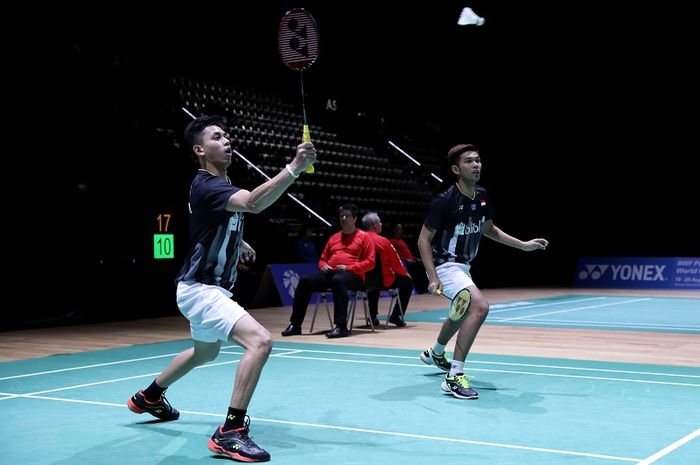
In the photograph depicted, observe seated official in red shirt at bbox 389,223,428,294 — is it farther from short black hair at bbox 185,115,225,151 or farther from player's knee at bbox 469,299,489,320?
short black hair at bbox 185,115,225,151

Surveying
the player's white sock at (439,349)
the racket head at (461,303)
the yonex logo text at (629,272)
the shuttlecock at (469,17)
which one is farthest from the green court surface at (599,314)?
the shuttlecock at (469,17)

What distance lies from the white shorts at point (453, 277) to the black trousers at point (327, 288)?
3.81m

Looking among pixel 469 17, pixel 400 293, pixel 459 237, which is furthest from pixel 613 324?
pixel 469 17

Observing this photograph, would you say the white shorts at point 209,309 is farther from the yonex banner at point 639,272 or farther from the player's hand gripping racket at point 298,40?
the yonex banner at point 639,272

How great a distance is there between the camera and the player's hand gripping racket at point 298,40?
7.10 m

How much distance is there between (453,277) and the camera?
661 centimetres

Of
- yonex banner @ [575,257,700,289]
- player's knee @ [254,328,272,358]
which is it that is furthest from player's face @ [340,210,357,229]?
yonex banner @ [575,257,700,289]

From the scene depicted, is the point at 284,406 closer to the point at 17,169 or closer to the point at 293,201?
the point at 17,169

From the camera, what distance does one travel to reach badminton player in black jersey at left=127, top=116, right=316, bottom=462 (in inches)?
177

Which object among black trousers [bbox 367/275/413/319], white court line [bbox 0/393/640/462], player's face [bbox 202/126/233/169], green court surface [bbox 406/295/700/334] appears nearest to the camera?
white court line [bbox 0/393/640/462]

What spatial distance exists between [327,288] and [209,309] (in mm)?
6136

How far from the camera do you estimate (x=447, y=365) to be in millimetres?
7180

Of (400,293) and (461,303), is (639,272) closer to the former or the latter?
(400,293)

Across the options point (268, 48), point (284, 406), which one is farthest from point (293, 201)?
point (284, 406)
